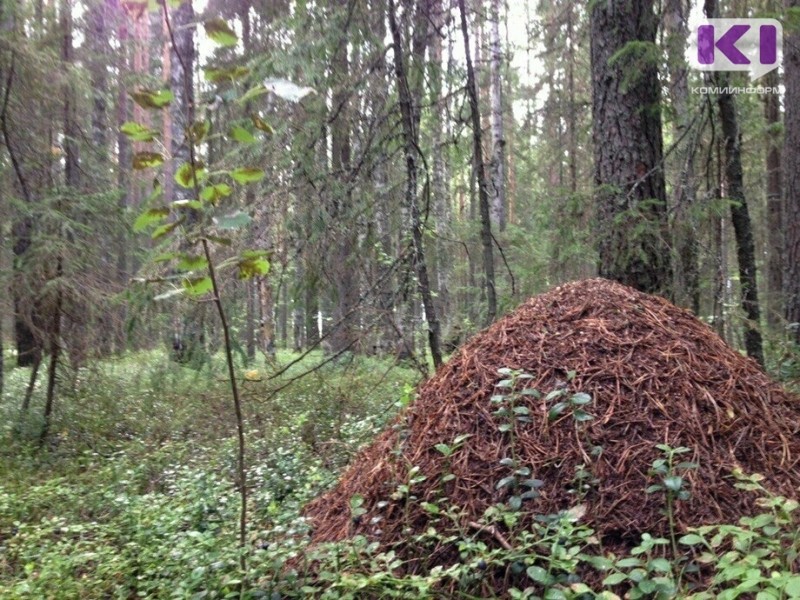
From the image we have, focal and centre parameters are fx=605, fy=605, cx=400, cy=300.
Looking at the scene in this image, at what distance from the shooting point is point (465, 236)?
1230 centimetres

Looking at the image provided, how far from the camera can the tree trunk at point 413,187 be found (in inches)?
211

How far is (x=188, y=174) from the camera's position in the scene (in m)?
2.34

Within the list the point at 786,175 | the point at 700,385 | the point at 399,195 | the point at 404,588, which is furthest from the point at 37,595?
the point at 786,175

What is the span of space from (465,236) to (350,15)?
702 centimetres

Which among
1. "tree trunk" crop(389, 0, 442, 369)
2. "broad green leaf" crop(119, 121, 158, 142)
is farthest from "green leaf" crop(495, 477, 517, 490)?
"tree trunk" crop(389, 0, 442, 369)

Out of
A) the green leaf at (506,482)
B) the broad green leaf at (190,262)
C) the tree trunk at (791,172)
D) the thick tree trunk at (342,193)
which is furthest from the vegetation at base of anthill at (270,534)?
the tree trunk at (791,172)

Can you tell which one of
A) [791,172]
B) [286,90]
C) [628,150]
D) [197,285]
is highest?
[791,172]

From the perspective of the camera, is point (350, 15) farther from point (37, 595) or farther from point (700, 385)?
point (37, 595)

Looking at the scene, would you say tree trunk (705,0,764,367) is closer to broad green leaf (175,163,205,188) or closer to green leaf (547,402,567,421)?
green leaf (547,402,567,421)

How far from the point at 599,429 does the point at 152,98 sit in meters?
2.57

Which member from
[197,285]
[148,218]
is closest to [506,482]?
[197,285]

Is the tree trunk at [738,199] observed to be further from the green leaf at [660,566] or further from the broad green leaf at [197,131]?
the broad green leaf at [197,131]

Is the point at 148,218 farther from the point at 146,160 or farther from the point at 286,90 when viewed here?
the point at 286,90

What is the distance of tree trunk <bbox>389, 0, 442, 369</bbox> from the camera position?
17.6 ft
